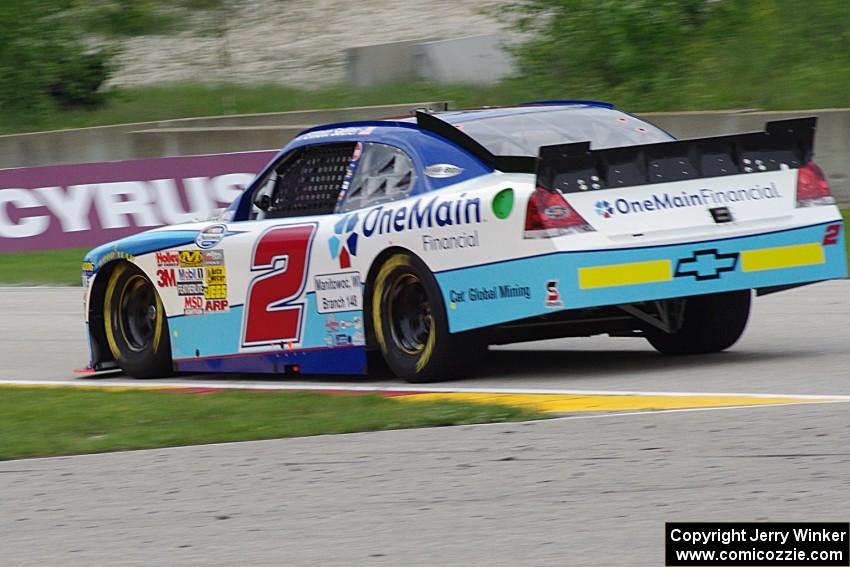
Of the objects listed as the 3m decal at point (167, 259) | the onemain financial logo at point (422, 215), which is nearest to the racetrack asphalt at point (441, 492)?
the onemain financial logo at point (422, 215)

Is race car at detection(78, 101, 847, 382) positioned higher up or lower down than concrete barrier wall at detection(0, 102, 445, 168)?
lower down

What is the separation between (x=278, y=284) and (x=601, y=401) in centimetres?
255

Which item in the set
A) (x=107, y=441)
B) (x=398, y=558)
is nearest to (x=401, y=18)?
(x=107, y=441)

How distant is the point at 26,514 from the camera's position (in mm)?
6105

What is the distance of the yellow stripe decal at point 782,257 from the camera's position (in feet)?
Result: 28.4

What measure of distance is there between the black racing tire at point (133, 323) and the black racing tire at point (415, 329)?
210cm

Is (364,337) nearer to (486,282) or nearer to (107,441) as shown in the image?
(486,282)

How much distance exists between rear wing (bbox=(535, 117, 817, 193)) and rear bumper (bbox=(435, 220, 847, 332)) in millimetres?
385

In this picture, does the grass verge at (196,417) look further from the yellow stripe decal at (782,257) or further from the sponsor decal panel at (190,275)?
the yellow stripe decal at (782,257)

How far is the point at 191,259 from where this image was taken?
10.2m

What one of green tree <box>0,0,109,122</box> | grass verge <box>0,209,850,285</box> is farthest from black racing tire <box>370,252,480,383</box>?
green tree <box>0,0,109,122</box>

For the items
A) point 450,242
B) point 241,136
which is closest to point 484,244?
point 450,242

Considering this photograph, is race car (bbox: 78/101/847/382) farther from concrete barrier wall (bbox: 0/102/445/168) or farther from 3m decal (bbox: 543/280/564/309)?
concrete barrier wall (bbox: 0/102/445/168)

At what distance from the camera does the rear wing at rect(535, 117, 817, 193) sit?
832 cm
